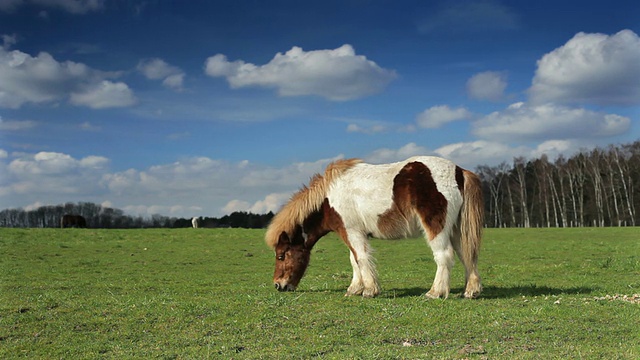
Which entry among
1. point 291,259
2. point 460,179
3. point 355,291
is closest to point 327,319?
point 355,291

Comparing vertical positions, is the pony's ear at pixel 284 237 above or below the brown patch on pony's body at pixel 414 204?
below

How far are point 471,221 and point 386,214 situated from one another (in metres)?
1.68

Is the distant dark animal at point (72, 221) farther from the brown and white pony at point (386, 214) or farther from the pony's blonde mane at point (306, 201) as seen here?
the brown and white pony at point (386, 214)

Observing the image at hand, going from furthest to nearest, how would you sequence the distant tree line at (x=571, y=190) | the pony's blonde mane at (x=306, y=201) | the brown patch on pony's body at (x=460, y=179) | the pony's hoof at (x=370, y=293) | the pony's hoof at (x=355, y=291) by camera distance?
the distant tree line at (x=571, y=190)
the pony's blonde mane at (x=306, y=201)
the pony's hoof at (x=355, y=291)
the pony's hoof at (x=370, y=293)
the brown patch on pony's body at (x=460, y=179)

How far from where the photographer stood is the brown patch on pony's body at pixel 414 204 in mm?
10945

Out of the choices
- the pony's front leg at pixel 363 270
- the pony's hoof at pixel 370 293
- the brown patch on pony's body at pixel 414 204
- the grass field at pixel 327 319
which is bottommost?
the grass field at pixel 327 319

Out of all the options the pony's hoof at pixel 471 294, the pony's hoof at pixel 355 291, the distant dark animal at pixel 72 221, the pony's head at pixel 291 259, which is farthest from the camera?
the distant dark animal at pixel 72 221

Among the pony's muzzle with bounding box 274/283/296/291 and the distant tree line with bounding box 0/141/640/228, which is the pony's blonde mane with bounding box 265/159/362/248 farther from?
the distant tree line with bounding box 0/141/640/228

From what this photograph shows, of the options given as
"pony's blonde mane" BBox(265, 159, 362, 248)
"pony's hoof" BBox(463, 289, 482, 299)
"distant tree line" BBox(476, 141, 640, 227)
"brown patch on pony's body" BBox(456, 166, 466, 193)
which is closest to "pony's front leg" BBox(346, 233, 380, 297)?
"pony's blonde mane" BBox(265, 159, 362, 248)

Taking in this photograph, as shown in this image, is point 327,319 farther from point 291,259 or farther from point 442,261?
point 291,259

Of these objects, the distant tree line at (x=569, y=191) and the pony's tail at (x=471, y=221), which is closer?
the pony's tail at (x=471, y=221)

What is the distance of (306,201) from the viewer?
1241 cm

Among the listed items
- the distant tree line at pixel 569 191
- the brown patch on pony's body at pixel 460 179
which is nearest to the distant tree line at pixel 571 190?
the distant tree line at pixel 569 191

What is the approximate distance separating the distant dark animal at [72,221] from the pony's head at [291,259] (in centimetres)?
4729
